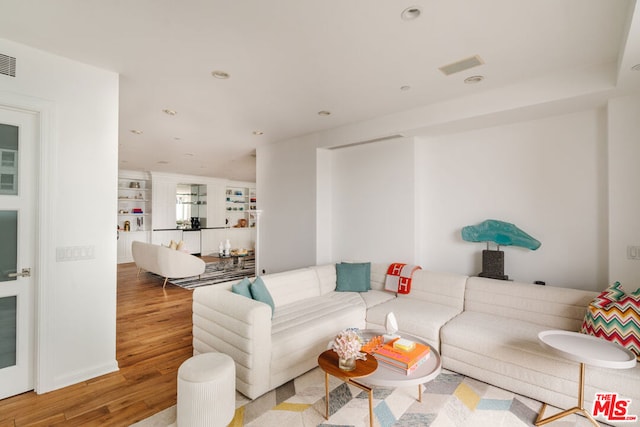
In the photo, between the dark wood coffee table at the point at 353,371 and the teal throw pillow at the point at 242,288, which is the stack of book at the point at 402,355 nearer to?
the dark wood coffee table at the point at 353,371

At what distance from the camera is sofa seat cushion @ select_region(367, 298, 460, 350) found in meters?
2.89

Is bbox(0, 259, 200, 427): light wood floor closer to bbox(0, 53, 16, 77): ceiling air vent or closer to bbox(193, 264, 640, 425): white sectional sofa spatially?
bbox(193, 264, 640, 425): white sectional sofa

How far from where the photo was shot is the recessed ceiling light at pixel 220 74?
110 inches

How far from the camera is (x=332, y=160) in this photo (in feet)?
16.7

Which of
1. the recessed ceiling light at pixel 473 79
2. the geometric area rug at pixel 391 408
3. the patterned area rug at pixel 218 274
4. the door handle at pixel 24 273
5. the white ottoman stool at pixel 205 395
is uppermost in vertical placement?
the recessed ceiling light at pixel 473 79

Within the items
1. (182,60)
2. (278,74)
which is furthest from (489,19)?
(182,60)

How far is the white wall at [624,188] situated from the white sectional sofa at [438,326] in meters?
0.40

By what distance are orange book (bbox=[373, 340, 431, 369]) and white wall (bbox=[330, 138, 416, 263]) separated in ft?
6.44

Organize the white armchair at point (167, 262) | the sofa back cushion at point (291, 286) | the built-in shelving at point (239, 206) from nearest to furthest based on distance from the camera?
the sofa back cushion at point (291, 286), the white armchair at point (167, 262), the built-in shelving at point (239, 206)

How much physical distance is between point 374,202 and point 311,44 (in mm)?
2627

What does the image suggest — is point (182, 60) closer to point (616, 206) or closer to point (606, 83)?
point (606, 83)

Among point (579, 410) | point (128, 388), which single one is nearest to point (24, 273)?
point (128, 388)

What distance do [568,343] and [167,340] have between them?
366cm

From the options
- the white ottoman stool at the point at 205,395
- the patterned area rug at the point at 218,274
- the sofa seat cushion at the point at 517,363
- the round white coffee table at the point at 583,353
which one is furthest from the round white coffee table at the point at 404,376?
the patterned area rug at the point at 218,274
